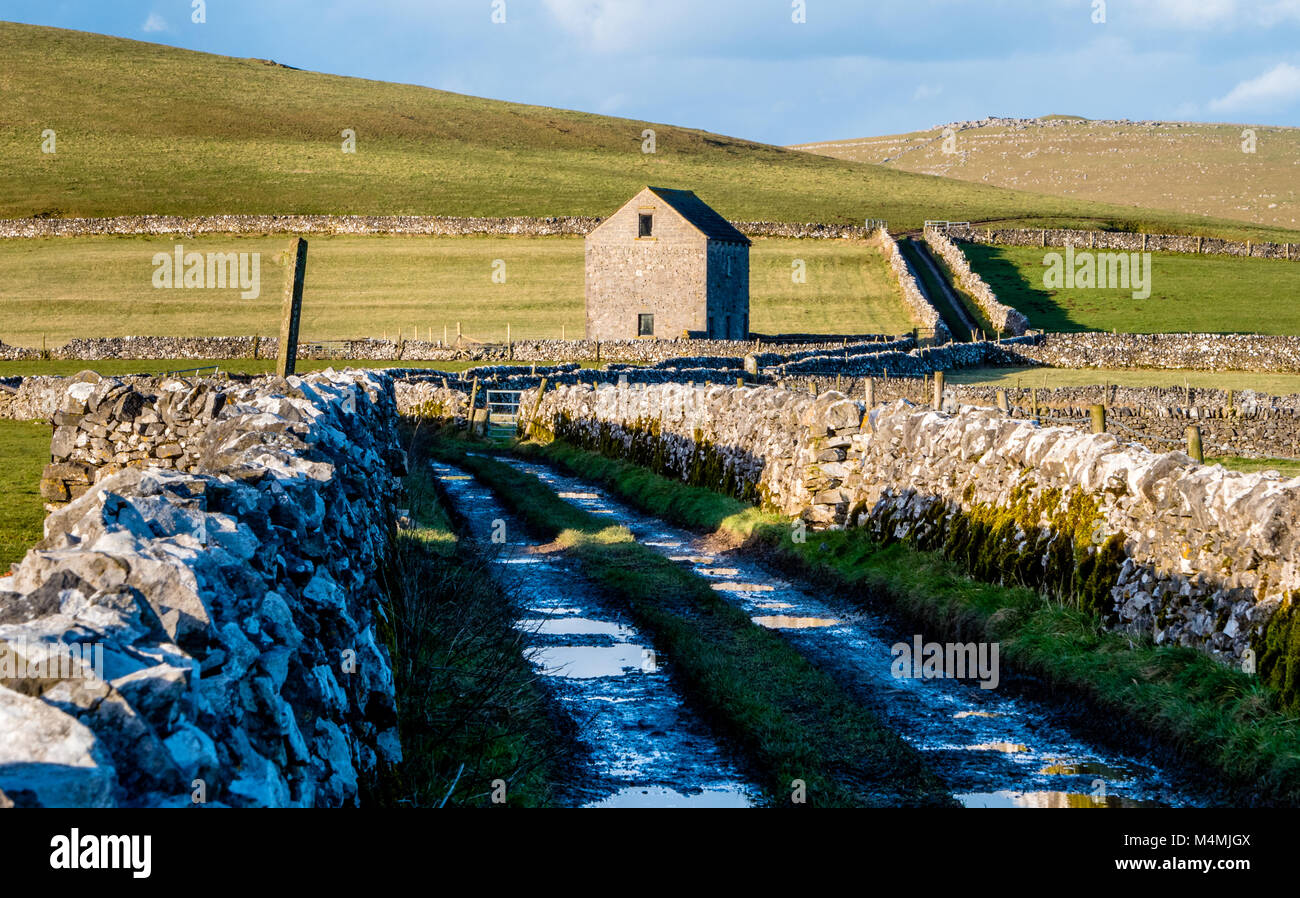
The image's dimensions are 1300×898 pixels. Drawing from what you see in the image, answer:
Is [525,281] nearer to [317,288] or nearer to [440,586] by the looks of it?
[317,288]

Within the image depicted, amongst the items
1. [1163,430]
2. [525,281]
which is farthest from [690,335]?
[1163,430]

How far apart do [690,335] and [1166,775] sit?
5916 cm

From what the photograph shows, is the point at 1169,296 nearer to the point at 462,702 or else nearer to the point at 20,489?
the point at 20,489

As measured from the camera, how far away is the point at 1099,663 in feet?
34.7

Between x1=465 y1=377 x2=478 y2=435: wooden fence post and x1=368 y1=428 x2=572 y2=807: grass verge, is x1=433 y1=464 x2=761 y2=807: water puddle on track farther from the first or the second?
x1=465 y1=377 x2=478 y2=435: wooden fence post

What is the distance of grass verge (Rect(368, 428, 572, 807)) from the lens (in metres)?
7.39

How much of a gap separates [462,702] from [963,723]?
151 inches

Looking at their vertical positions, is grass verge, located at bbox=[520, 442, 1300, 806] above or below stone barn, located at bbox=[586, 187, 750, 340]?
below

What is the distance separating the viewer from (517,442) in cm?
3675

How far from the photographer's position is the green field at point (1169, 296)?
73.0 metres
